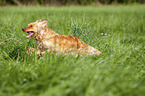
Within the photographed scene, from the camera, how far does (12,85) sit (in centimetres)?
184

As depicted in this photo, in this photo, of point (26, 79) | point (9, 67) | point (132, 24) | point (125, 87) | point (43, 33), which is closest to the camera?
point (125, 87)

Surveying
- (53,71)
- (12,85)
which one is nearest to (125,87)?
(53,71)

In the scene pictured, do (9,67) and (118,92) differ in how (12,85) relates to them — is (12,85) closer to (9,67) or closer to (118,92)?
(9,67)

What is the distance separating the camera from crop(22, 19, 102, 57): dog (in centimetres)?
255

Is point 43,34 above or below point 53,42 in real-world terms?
above

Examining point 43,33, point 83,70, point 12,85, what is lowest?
point 12,85

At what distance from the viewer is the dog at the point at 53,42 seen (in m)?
2.55

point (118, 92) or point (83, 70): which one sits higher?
point (83, 70)

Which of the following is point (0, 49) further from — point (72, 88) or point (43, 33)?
point (72, 88)

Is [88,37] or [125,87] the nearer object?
[125,87]

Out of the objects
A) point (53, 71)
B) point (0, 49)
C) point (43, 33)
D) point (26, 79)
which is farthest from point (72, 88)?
point (0, 49)

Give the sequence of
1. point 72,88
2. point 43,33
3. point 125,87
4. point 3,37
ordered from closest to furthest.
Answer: point 72,88 → point 125,87 → point 43,33 → point 3,37

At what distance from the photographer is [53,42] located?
2.58 meters

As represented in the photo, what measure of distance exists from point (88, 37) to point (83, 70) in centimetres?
166
